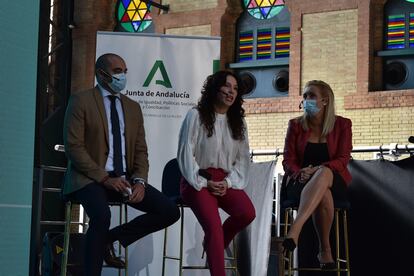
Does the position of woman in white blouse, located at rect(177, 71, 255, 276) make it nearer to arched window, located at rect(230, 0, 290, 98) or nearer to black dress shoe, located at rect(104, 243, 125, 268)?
black dress shoe, located at rect(104, 243, 125, 268)

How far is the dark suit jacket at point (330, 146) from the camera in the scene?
460cm

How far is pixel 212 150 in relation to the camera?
4328mm

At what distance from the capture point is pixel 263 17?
43.9 ft

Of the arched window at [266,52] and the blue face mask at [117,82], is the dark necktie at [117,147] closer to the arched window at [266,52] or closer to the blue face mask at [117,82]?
the blue face mask at [117,82]

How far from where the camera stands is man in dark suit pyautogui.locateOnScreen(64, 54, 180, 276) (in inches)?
149

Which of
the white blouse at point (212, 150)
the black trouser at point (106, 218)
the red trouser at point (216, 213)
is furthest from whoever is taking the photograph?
the white blouse at point (212, 150)

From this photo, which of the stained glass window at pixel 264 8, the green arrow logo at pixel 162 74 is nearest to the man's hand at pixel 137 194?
the green arrow logo at pixel 162 74

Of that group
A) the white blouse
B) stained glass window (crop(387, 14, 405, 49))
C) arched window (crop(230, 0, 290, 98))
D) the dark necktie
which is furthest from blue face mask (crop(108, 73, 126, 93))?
arched window (crop(230, 0, 290, 98))

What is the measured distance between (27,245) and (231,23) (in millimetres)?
12993

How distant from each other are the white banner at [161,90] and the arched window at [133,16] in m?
8.68

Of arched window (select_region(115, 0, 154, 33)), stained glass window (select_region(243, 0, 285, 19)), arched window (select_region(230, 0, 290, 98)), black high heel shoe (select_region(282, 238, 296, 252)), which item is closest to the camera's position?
black high heel shoe (select_region(282, 238, 296, 252))

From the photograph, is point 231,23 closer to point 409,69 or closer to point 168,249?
point 409,69

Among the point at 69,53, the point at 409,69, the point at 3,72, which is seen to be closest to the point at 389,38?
the point at 409,69

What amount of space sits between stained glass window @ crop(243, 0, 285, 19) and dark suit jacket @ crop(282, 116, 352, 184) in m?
8.85
